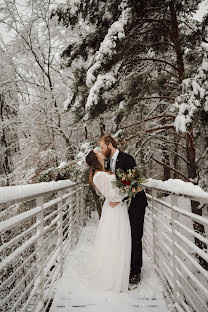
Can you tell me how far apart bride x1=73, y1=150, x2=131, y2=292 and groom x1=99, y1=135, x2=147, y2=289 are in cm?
11

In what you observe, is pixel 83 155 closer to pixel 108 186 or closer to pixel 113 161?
pixel 113 161

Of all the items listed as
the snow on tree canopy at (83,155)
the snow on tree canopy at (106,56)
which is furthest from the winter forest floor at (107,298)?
the snow on tree canopy at (106,56)

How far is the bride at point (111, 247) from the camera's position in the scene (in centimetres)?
296

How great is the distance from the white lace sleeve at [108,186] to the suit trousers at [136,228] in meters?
0.29

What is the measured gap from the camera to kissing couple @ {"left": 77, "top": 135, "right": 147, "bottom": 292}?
9.81ft

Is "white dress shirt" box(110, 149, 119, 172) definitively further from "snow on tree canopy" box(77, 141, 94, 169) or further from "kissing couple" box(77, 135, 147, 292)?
"snow on tree canopy" box(77, 141, 94, 169)

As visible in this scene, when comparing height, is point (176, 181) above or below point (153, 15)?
below

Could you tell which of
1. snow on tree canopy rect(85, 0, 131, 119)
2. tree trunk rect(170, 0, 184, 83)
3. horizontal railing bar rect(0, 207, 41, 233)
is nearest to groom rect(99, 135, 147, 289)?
horizontal railing bar rect(0, 207, 41, 233)

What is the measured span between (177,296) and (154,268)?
1.15m

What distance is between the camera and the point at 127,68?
7090 millimetres

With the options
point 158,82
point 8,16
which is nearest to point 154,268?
point 158,82

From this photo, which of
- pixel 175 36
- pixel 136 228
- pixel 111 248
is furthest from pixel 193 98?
pixel 111 248

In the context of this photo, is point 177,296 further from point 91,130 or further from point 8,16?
point 8,16

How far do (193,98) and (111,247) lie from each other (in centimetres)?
361
